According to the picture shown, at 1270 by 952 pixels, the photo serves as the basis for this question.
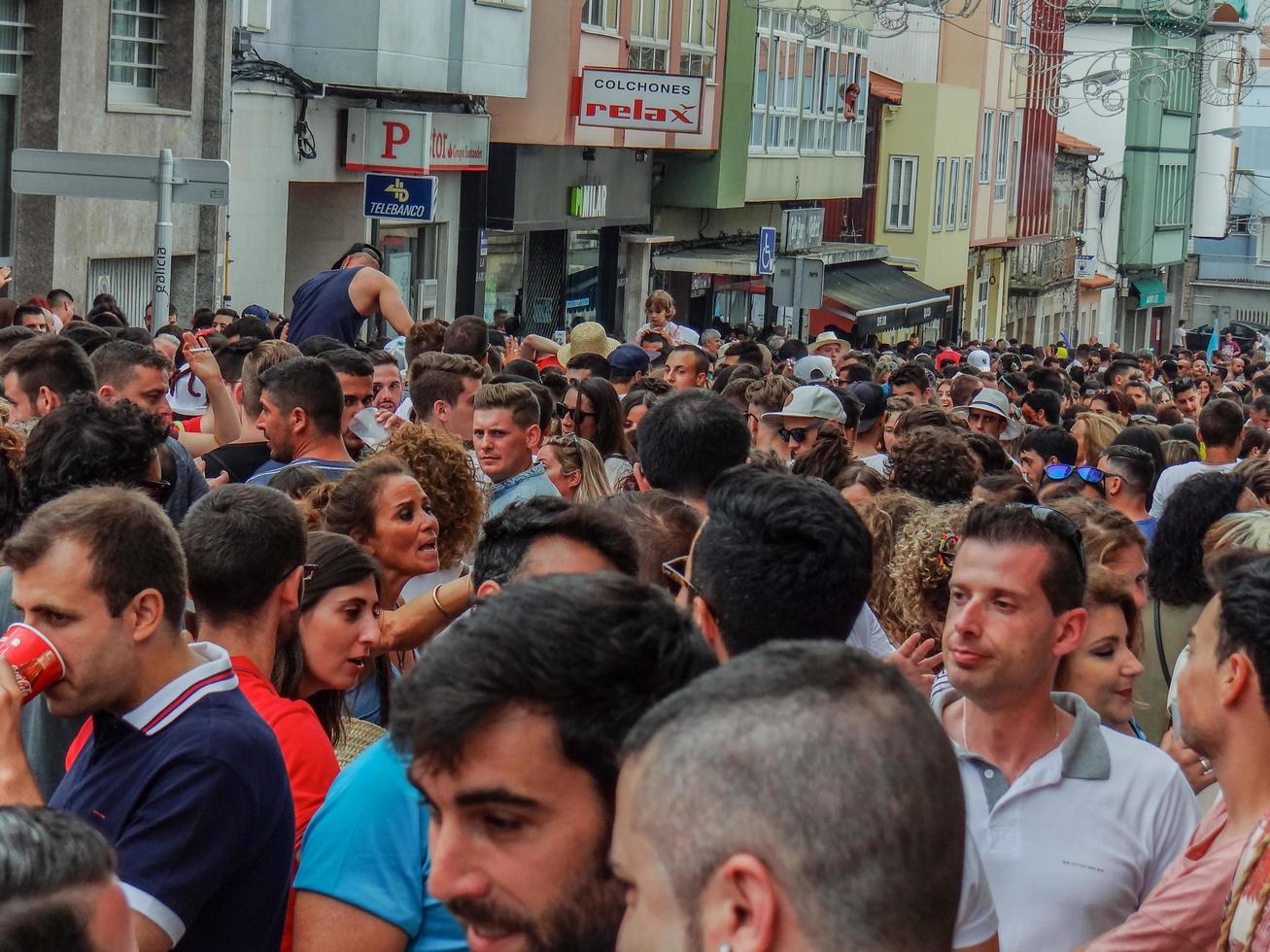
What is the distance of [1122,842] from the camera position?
158 inches

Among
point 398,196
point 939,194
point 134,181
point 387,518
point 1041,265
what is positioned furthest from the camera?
point 1041,265

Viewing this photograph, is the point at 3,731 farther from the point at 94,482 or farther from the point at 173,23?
the point at 173,23

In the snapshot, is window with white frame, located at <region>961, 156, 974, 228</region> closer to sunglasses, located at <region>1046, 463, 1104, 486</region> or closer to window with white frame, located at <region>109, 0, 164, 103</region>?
window with white frame, located at <region>109, 0, 164, 103</region>

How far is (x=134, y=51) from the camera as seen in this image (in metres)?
21.1

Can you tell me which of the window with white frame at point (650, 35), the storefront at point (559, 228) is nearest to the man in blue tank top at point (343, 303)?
the storefront at point (559, 228)

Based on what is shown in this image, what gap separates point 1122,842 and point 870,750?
202 cm

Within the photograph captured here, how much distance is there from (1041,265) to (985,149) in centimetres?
966

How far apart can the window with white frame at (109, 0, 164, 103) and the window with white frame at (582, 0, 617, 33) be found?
372 inches

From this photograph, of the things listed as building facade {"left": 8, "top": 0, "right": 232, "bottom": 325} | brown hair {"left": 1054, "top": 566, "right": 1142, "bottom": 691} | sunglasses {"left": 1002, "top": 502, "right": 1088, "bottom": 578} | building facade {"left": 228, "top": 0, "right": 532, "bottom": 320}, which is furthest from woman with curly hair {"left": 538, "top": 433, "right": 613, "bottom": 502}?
building facade {"left": 228, "top": 0, "right": 532, "bottom": 320}

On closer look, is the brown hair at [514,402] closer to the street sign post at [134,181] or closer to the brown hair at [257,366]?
the brown hair at [257,366]

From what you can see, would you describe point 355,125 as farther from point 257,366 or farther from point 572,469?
point 572,469

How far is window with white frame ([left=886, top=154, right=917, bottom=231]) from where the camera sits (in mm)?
50406

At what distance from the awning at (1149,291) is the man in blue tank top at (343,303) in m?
69.2

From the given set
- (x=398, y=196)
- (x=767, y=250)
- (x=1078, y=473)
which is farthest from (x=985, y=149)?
(x=1078, y=473)
